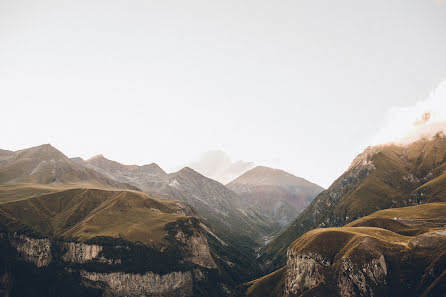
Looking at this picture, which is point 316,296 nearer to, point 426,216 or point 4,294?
point 426,216

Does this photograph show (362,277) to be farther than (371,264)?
No

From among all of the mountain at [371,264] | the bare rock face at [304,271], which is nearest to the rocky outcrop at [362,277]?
the mountain at [371,264]

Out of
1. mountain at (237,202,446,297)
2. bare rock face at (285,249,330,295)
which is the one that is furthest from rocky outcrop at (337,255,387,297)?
bare rock face at (285,249,330,295)

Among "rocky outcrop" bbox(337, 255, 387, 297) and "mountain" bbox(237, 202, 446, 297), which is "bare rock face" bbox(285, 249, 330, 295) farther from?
"rocky outcrop" bbox(337, 255, 387, 297)

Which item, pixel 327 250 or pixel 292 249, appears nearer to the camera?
pixel 327 250

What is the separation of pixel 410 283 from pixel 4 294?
23449 centimetres

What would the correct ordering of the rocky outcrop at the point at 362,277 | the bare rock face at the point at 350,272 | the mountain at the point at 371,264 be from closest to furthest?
the mountain at the point at 371,264, the rocky outcrop at the point at 362,277, the bare rock face at the point at 350,272

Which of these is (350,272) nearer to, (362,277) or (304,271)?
(362,277)

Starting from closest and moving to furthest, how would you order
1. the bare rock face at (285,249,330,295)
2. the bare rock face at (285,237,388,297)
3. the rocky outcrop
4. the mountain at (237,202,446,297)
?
1. the mountain at (237,202,446,297)
2. the rocky outcrop
3. the bare rock face at (285,237,388,297)
4. the bare rock face at (285,249,330,295)

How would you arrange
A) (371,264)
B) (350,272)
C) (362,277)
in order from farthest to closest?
(350,272), (371,264), (362,277)

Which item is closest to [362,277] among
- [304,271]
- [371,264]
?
[371,264]

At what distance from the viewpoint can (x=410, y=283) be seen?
116 m

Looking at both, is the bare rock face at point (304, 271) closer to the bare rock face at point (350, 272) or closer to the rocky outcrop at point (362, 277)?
the bare rock face at point (350, 272)

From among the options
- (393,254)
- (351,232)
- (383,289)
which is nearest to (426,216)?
(351,232)
